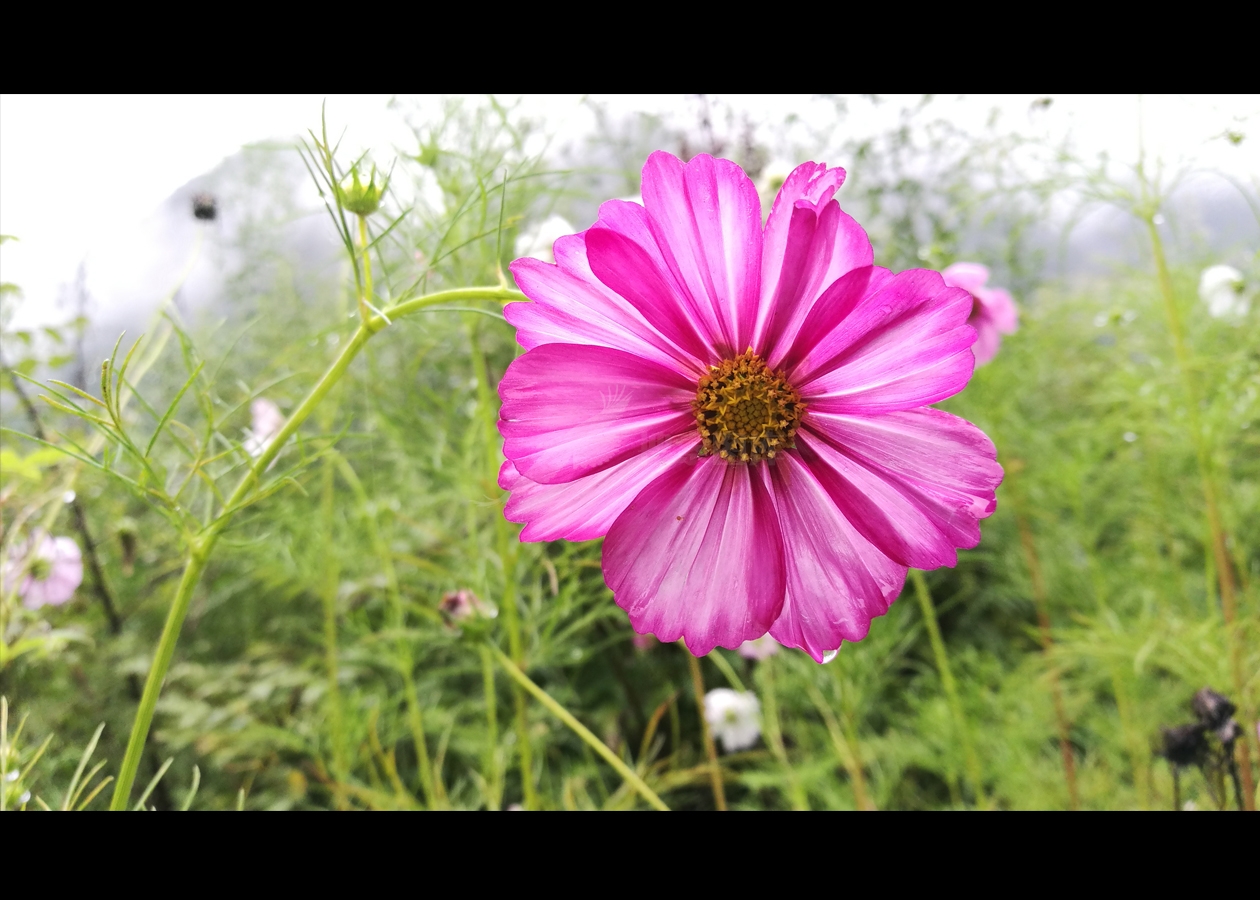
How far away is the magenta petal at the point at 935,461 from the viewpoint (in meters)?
0.18

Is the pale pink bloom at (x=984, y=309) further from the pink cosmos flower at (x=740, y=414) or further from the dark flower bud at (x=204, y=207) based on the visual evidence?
the dark flower bud at (x=204, y=207)

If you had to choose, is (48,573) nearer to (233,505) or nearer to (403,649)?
(403,649)

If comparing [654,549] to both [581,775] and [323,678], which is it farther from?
[323,678]

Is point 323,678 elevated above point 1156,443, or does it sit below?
below

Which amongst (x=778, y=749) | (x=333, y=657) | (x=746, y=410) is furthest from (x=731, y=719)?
(x=746, y=410)

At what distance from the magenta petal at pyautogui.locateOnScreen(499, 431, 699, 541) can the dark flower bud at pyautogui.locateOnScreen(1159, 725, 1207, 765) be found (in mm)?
380

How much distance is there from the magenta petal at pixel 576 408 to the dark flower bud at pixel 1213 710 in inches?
15.3

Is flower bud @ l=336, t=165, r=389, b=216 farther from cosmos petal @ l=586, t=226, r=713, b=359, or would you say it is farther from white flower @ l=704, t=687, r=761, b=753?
white flower @ l=704, t=687, r=761, b=753

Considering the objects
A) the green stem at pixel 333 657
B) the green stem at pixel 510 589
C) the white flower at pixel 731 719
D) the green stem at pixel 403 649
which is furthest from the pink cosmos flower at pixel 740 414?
the white flower at pixel 731 719
